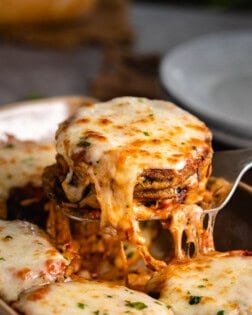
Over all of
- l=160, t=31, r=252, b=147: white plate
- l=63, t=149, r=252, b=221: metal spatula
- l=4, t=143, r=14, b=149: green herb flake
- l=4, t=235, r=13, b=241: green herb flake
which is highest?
l=63, t=149, r=252, b=221: metal spatula

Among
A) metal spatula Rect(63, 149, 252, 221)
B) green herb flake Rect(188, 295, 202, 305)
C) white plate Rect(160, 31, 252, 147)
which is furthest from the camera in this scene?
white plate Rect(160, 31, 252, 147)

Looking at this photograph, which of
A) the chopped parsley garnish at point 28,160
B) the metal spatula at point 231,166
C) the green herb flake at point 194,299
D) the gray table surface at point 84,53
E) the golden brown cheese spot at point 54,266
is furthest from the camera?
the gray table surface at point 84,53

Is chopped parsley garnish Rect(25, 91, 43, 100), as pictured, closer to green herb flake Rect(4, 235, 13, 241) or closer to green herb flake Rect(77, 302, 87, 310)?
green herb flake Rect(4, 235, 13, 241)

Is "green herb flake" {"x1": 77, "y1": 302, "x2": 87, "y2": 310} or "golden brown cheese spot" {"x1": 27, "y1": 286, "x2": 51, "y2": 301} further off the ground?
"golden brown cheese spot" {"x1": 27, "y1": 286, "x2": 51, "y2": 301}

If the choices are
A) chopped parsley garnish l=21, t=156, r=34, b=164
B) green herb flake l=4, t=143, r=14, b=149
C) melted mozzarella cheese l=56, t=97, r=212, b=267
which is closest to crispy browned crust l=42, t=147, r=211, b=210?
melted mozzarella cheese l=56, t=97, r=212, b=267

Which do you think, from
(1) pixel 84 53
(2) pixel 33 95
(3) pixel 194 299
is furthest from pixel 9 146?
(1) pixel 84 53

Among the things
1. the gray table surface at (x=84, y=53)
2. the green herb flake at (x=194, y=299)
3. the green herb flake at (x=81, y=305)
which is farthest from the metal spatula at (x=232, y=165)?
the gray table surface at (x=84, y=53)

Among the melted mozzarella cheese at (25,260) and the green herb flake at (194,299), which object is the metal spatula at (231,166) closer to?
the green herb flake at (194,299)
